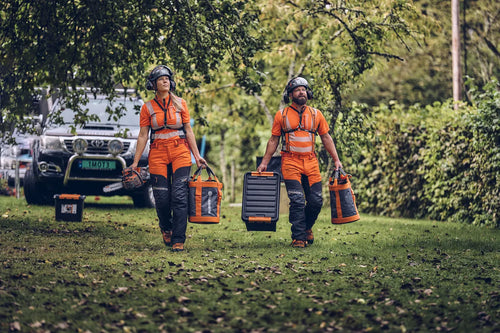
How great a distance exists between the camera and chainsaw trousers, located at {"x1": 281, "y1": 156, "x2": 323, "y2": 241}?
937 centimetres

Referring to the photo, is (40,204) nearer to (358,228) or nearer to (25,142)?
(25,142)

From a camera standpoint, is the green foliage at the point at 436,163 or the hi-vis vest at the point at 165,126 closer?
the hi-vis vest at the point at 165,126

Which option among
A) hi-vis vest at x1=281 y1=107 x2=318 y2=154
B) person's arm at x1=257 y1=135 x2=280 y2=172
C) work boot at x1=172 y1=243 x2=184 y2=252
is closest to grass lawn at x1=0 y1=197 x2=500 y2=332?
work boot at x1=172 y1=243 x2=184 y2=252

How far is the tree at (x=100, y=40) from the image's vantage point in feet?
30.7

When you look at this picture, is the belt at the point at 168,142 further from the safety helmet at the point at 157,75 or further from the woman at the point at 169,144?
the safety helmet at the point at 157,75

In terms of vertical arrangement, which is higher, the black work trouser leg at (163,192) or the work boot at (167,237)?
the black work trouser leg at (163,192)

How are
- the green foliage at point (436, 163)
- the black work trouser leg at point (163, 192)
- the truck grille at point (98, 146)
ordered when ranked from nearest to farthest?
the black work trouser leg at point (163, 192)
the green foliage at point (436, 163)
the truck grille at point (98, 146)

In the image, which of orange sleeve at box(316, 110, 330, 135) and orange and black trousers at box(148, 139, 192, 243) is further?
orange sleeve at box(316, 110, 330, 135)

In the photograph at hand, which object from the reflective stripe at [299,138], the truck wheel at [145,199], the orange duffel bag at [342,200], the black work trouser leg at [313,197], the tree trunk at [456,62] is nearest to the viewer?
the reflective stripe at [299,138]

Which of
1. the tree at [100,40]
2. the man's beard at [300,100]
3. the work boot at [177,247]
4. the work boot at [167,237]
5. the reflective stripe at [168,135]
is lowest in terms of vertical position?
the work boot at [177,247]

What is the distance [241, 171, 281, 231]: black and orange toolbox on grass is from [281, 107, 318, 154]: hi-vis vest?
1.59ft

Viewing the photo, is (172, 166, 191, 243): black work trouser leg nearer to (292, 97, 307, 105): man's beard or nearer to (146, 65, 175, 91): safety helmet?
(146, 65, 175, 91): safety helmet

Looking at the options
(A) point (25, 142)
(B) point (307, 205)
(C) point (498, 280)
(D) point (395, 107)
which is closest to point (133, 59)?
(B) point (307, 205)

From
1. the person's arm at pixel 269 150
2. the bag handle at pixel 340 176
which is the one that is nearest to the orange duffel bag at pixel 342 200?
the bag handle at pixel 340 176
